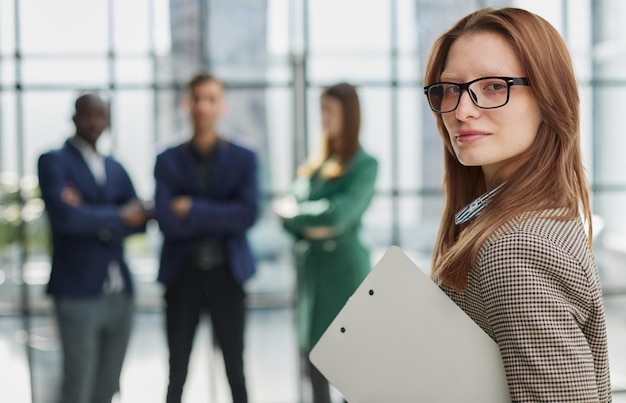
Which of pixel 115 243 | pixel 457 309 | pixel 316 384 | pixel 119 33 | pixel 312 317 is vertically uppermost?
pixel 119 33

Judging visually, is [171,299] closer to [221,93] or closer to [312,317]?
[312,317]

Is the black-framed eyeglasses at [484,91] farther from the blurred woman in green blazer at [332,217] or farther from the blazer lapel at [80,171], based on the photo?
the blazer lapel at [80,171]

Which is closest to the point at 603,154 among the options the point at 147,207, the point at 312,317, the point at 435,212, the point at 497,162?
the point at 435,212

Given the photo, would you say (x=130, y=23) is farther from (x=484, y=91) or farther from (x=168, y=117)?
(x=484, y=91)

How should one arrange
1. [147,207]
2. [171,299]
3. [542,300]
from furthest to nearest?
[147,207]
[171,299]
[542,300]

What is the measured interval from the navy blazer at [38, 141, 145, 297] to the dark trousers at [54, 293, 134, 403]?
7cm

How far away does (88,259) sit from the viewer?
12.5ft

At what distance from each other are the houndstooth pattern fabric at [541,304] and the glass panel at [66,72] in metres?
4.96

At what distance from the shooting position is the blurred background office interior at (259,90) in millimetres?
5453

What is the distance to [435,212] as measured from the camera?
5.73 m

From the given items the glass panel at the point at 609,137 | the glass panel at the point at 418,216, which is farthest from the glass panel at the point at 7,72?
the glass panel at the point at 609,137

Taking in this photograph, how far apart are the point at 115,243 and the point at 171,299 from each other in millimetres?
468

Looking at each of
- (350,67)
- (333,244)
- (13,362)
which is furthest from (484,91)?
(13,362)

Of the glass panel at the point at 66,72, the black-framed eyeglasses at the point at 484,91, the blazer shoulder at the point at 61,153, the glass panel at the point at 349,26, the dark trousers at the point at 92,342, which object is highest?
the glass panel at the point at 349,26
